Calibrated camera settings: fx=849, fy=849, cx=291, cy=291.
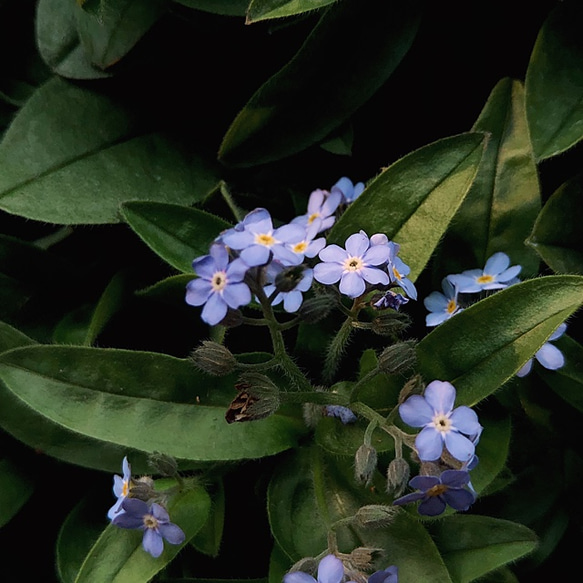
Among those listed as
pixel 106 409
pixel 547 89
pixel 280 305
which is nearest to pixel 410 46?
pixel 547 89

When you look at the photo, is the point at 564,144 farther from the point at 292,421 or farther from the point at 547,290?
the point at 292,421

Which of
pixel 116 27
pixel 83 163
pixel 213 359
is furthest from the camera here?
pixel 83 163

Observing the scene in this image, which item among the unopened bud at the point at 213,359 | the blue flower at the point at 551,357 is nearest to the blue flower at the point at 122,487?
the unopened bud at the point at 213,359

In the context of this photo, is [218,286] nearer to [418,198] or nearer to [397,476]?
[397,476]

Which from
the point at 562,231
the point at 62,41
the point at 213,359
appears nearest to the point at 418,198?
the point at 562,231

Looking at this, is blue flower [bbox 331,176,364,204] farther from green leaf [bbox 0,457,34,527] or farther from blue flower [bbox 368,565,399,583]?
green leaf [bbox 0,457,34,527]

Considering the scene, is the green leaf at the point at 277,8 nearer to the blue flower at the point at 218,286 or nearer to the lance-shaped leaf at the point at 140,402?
the blue flower at the point at 218,286

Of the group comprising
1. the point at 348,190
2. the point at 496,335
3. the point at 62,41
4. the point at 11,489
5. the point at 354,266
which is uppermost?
the point at 62,41
